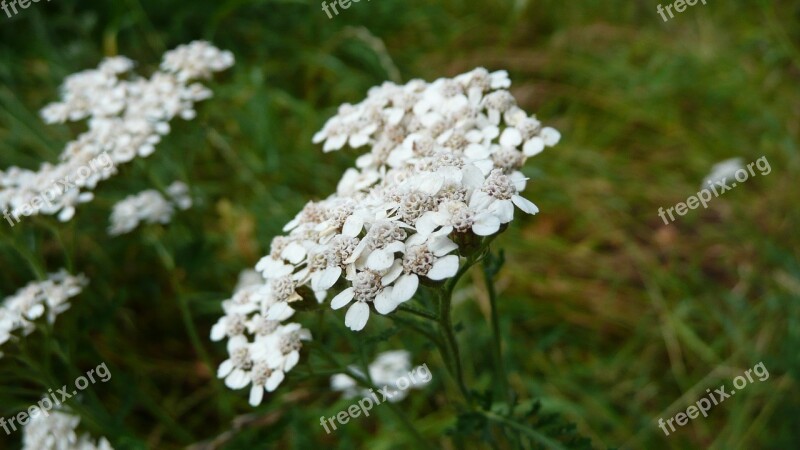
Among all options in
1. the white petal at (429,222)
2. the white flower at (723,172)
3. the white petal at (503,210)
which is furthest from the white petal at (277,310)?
the white flower at (723,172)

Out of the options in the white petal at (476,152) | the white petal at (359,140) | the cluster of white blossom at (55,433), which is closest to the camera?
the white petal at (476,152)

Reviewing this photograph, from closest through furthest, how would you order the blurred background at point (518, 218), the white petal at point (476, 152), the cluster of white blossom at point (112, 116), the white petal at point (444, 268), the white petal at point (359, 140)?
the white petal at point (444, 268)
the white petal at point (476, 152)
the white petal at point (359, 140)
the cluster of white blossom at point (112, 116)
the blurred background at point (518, 218)

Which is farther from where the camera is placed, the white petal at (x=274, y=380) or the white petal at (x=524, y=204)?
the white petal at (x=274, y=380)

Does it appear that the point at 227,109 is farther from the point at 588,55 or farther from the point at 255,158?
the point at 588,55

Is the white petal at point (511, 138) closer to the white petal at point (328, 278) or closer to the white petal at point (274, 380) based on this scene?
the white petal at point (328, 278)

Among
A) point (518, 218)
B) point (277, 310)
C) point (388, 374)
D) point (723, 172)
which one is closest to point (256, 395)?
point (277, 310)

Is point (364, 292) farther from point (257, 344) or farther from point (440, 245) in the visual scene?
point (257, 344)

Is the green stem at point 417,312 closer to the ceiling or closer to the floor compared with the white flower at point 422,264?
closer to the floor
